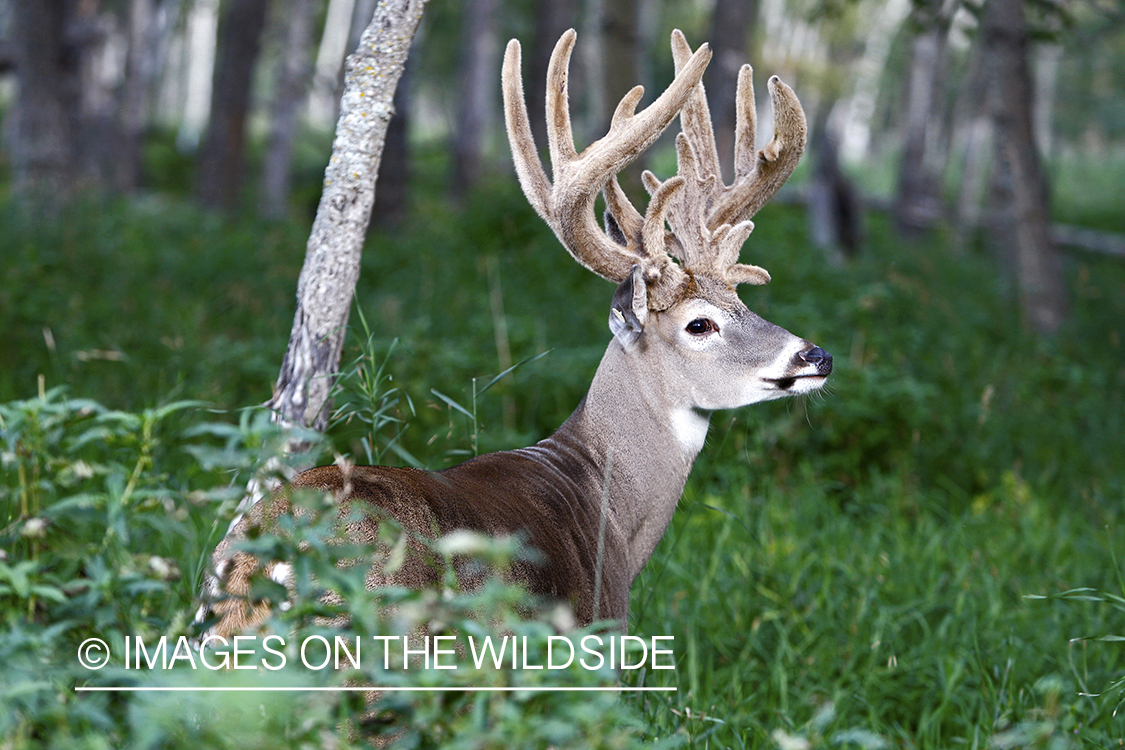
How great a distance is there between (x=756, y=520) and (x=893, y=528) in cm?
70

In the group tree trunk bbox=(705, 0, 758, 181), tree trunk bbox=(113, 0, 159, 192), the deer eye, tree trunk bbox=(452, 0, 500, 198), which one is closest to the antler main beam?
the deer eye

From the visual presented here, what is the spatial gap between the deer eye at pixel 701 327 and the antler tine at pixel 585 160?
172 millimetres

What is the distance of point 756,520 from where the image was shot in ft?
14.9

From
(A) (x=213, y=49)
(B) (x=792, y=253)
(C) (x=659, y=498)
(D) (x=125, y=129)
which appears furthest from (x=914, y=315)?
(A) (x=213, y=49)

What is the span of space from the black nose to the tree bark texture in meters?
1.43

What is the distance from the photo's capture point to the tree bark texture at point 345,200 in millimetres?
3090

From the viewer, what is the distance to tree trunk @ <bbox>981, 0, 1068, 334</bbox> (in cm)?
823

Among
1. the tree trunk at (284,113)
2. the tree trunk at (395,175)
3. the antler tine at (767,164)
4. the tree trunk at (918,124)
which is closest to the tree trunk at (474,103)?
the tree trunk at (284,113)

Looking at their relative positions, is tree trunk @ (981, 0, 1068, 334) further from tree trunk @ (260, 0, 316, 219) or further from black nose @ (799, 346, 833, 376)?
tree trunk @ (260, 0, 316, 219)

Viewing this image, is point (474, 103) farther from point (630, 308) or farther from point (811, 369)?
point (811, 369)

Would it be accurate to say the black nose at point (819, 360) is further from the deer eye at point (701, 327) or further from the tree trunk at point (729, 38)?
the tree trunk at point (729, 38)

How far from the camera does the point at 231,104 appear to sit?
494 inches

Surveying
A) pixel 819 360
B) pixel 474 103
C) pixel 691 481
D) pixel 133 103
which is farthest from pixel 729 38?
pixel 133 103

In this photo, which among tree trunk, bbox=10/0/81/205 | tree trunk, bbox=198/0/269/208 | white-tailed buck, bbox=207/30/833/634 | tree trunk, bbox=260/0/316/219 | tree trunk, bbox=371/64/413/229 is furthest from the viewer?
tree trunk, bbox=260/0/316/219
